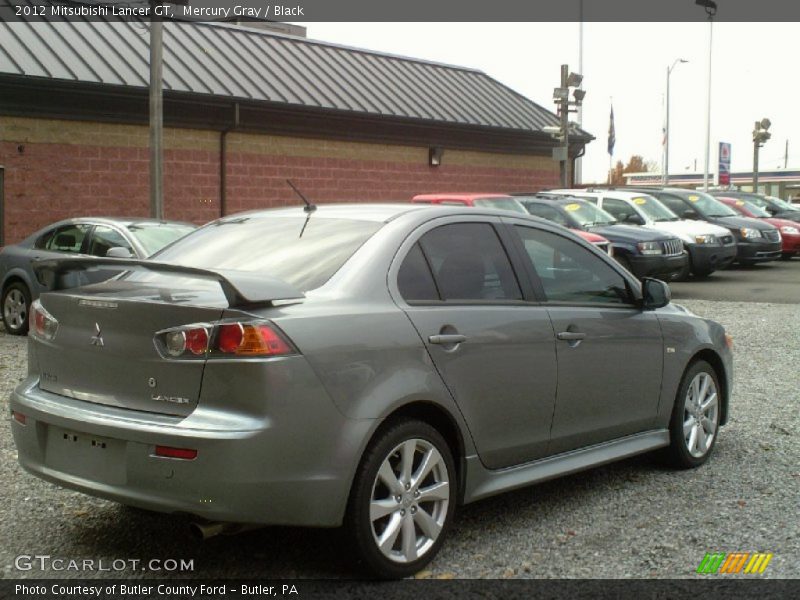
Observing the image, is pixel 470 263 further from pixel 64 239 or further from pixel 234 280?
pixel 64 239

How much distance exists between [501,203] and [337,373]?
13.5 meters

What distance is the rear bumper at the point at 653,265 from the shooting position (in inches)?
709

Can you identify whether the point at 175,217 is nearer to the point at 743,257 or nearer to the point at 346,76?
the point at 346,76

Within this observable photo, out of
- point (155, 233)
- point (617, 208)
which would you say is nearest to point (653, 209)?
point (617, 208)

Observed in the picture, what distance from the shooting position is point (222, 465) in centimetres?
416

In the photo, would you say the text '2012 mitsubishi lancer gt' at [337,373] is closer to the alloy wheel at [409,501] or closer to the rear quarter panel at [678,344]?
the alloy wheel at [409,501]

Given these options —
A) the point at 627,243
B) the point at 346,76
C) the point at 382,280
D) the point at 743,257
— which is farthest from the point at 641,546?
the point at 346,76

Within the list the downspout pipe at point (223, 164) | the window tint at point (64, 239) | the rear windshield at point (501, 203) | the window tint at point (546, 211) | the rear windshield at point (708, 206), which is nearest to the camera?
the window tint at point (64, 239)

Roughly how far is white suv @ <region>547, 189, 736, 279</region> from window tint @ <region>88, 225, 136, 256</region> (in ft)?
35.3

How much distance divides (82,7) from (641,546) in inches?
793

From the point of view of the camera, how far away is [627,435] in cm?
611

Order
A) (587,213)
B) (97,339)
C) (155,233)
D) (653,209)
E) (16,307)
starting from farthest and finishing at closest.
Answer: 1. (653,209)
2. (587,213)
3. (16,307)
4. (155,233)
5. (97,339)

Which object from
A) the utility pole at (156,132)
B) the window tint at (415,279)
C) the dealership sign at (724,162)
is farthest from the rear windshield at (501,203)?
the dealership sign at (724,162)

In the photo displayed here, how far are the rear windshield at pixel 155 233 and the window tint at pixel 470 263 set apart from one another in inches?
283
